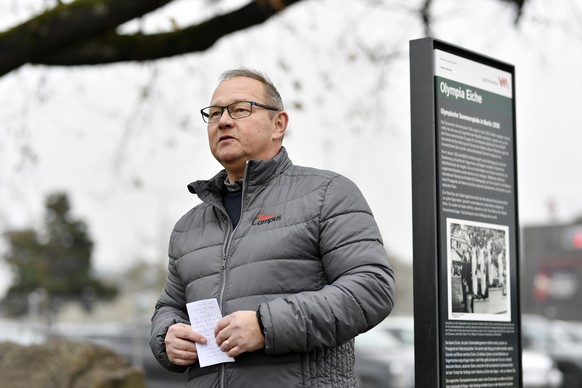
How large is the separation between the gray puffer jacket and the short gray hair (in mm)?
230

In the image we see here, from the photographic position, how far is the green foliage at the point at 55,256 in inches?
1860

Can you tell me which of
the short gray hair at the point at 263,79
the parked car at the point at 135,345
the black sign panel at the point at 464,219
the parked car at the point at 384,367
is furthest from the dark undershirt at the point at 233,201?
the parked car at the point at 384,367

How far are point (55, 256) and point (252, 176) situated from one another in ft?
152

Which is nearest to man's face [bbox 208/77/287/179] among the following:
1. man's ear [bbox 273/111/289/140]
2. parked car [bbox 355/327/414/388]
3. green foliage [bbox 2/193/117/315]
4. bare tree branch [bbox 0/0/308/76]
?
man's ear [bbox 273/111/289/140]

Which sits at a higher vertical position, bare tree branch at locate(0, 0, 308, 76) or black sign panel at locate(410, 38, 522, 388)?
bare tree branch at locate(0, 0, 308, 76)

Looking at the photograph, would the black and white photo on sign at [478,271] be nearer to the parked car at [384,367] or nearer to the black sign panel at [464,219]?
the black sign panel at [464,219]

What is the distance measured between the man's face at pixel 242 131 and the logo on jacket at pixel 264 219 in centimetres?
24

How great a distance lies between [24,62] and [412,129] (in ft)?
16.1

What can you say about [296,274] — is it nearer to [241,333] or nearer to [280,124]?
[241,333]

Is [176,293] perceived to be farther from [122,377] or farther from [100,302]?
[100,302]

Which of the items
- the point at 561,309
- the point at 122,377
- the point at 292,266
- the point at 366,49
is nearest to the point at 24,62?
the point at 122,377

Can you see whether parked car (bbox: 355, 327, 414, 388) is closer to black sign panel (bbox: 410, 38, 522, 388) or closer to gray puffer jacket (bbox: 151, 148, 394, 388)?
black sign panel (bbox: 410, 38, 522, 388)

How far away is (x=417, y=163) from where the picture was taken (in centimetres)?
407

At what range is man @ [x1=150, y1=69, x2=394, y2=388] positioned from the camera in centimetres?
324
